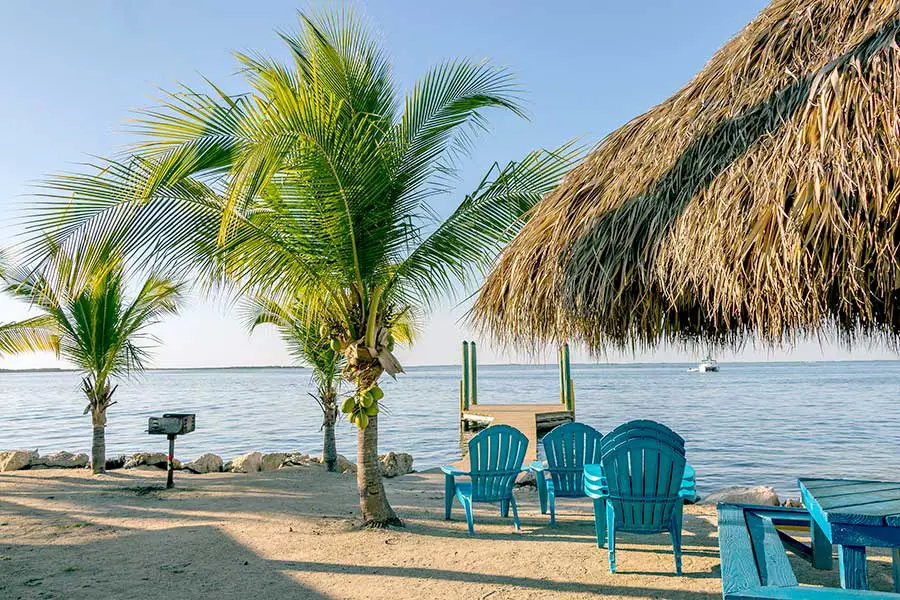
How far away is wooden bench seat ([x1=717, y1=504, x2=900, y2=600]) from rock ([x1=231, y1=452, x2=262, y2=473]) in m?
9.38

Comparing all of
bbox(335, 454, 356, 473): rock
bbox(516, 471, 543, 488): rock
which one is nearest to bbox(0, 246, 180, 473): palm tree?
bbox(335, 454, 356, 473): rock

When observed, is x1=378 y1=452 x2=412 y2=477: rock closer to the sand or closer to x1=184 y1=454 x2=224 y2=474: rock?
x1=184 y1=454 x2=224 y2=474: rock

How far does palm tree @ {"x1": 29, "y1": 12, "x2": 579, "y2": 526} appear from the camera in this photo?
4.84 metres

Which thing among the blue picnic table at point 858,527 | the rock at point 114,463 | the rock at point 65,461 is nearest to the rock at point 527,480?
the blue picnic table at point 858,527

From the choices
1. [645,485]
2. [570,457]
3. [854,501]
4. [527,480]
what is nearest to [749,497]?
[527,480]

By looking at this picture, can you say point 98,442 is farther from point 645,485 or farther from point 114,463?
point 645,485

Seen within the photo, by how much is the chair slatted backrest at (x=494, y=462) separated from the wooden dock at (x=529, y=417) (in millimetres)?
4775

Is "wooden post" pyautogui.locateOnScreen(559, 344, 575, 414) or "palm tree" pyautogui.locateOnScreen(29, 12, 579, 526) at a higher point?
"palm tree" pyautogui.locateOnScreen(29, 12, 579, 526)

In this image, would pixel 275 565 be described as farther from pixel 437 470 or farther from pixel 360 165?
pixel 437 470

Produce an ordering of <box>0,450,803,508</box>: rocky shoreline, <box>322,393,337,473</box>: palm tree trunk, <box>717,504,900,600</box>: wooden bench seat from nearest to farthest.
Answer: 1. <box>717,504,900,600</box>: wooden bench seat
2. <box>322,393,337,473</box>: palm tree trunk
3. <box>0,450,803,508</box>: rocky shoreline

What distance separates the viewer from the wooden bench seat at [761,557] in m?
2.31

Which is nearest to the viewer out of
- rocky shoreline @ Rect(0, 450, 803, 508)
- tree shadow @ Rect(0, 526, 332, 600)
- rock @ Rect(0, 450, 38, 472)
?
tree shadow @ Rect(0, 526, 332, 600)

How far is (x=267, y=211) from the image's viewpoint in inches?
218

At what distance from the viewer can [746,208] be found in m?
2.82
